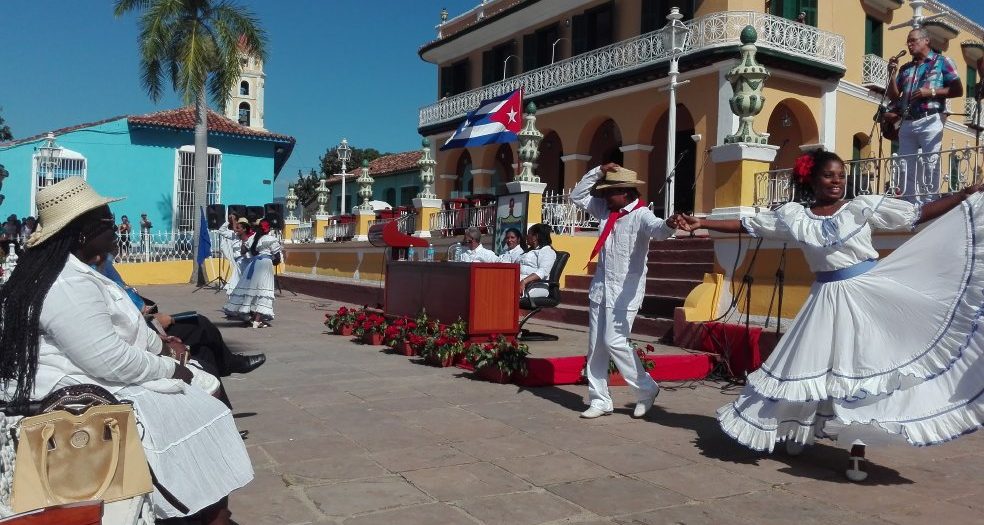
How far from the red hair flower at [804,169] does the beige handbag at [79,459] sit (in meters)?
3.71

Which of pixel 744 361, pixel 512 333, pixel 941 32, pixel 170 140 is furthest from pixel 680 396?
pixel 170 140

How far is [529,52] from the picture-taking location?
24828mm

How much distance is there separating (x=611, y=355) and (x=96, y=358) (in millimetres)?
3690

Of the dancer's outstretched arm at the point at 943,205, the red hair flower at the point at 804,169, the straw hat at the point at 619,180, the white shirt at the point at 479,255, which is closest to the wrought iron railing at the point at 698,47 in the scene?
the white shirt at the point at 479,255

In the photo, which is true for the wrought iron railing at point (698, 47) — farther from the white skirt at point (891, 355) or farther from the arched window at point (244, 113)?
the arched window at point (244, 113)

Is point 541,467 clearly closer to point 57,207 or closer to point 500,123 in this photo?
point 57,207

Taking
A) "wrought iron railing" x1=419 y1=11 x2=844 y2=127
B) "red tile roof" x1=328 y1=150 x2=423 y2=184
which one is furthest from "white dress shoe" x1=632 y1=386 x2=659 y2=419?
"red tile roof" x1=328 y1=150 x2=423 y2=184

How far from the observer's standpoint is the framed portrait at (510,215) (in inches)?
519

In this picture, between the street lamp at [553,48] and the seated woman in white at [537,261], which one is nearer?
the seated woman in white at [537,261]

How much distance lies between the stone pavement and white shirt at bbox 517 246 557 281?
9.74ft

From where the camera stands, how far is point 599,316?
568 cm

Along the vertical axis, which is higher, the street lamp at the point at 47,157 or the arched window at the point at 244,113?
the arched window at the point at 244,113

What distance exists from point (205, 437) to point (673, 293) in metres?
8.65

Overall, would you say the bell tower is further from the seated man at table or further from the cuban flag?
the seated man at table
